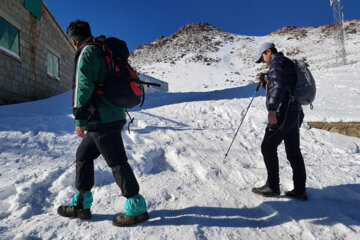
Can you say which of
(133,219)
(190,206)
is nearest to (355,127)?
(190,206)

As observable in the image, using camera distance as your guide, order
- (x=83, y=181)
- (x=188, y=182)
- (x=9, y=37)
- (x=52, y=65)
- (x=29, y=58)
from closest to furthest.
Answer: (x=83, y=181)
(x=188, y=182)
(x=9, y=37)
(x=29, y=58)
(x=52, y=65)

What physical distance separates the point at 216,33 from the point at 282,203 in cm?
7904

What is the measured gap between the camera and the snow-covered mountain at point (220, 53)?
113 feet

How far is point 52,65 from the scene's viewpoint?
10992mm

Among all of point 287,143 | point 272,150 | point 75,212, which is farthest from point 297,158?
point 75,212

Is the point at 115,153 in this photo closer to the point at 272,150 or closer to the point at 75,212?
the point at 75,212

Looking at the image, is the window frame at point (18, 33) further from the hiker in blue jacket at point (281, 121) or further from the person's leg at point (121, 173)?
the hiker in blue jacket at point (281, 121)

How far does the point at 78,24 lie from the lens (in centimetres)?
212

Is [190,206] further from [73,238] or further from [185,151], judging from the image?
[185,151]

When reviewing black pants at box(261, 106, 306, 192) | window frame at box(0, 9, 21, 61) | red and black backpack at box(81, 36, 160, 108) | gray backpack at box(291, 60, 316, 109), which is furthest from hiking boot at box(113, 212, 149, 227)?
window frame at box(0, 9, 21, 61)

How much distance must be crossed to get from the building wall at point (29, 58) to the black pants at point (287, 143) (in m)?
8.83

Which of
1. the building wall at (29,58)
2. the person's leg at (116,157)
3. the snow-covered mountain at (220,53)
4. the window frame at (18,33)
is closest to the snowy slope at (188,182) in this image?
the person's leg at (116,157)

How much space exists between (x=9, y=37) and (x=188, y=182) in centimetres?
898

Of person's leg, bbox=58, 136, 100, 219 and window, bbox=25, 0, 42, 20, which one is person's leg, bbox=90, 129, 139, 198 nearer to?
person's leg, bbox=58, 136, 100, 219
